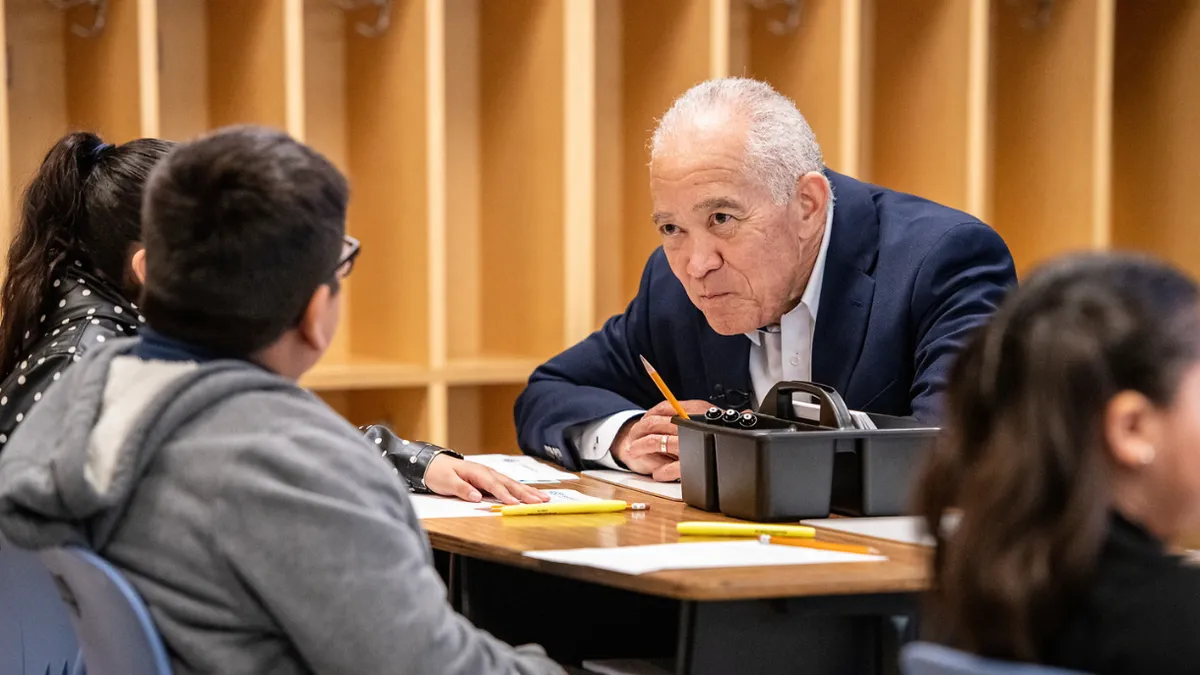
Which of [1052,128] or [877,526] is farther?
[1052,128]

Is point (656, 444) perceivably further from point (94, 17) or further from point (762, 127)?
point (94, 17)

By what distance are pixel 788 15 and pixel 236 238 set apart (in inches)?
104

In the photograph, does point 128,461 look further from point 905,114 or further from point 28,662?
point 905,114

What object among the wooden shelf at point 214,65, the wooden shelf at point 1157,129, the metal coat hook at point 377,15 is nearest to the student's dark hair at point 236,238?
the wooden shelf at point 214,65

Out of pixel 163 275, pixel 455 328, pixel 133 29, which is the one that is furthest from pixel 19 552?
pixel 455 328

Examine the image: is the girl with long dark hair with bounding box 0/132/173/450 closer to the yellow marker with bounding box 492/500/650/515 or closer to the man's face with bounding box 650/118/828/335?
the yellow marker with bounding box 492/500/650/515

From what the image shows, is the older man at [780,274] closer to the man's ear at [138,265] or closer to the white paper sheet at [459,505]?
the white paper sheet at [459,505]

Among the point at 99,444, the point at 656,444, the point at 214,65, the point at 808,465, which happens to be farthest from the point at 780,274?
the point at 214,65

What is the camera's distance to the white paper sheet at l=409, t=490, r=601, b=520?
1967mm

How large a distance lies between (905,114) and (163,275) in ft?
9.25

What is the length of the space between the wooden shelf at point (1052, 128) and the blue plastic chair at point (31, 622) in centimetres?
282

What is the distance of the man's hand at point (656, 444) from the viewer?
91.6 inches

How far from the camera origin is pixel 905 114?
3.92m

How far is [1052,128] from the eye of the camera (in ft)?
13.0
